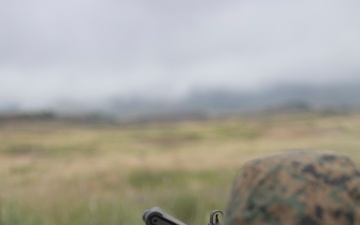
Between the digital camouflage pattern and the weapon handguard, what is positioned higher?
the digital camouflage pattern

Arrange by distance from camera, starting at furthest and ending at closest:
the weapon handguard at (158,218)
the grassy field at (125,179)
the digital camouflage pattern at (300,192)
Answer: the grassy field at (125,179), the weapon handguard at (158,218), the digital camouflage pattern at (300,192)

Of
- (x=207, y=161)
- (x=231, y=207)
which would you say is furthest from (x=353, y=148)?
(x=231, y=207)

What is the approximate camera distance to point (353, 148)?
102ft

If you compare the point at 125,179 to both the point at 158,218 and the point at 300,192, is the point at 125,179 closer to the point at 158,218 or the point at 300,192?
the point at 158,218

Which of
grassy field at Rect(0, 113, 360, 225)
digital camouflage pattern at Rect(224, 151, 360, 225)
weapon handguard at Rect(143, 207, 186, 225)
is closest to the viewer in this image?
digital camouflage pattern at Rect(224, 151, 360, 225)

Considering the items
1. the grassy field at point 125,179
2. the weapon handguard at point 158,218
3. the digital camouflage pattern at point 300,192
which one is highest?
the digital camouflage pattern at point 300,192

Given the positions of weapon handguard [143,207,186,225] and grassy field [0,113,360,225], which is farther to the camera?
grassy field [0,113,360,225]

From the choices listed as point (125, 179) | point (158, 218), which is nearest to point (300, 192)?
point (158, 218)

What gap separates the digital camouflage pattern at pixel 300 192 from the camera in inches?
100

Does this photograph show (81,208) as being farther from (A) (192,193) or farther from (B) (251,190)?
(B) (251,190)

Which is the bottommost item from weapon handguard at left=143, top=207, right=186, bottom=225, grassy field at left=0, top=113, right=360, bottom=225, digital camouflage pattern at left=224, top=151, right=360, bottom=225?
grassy field at left=0, top=113, right=360, bottom=225

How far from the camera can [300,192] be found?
2592mm

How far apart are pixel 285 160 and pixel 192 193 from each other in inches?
317

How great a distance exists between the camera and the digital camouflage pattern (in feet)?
8.36
